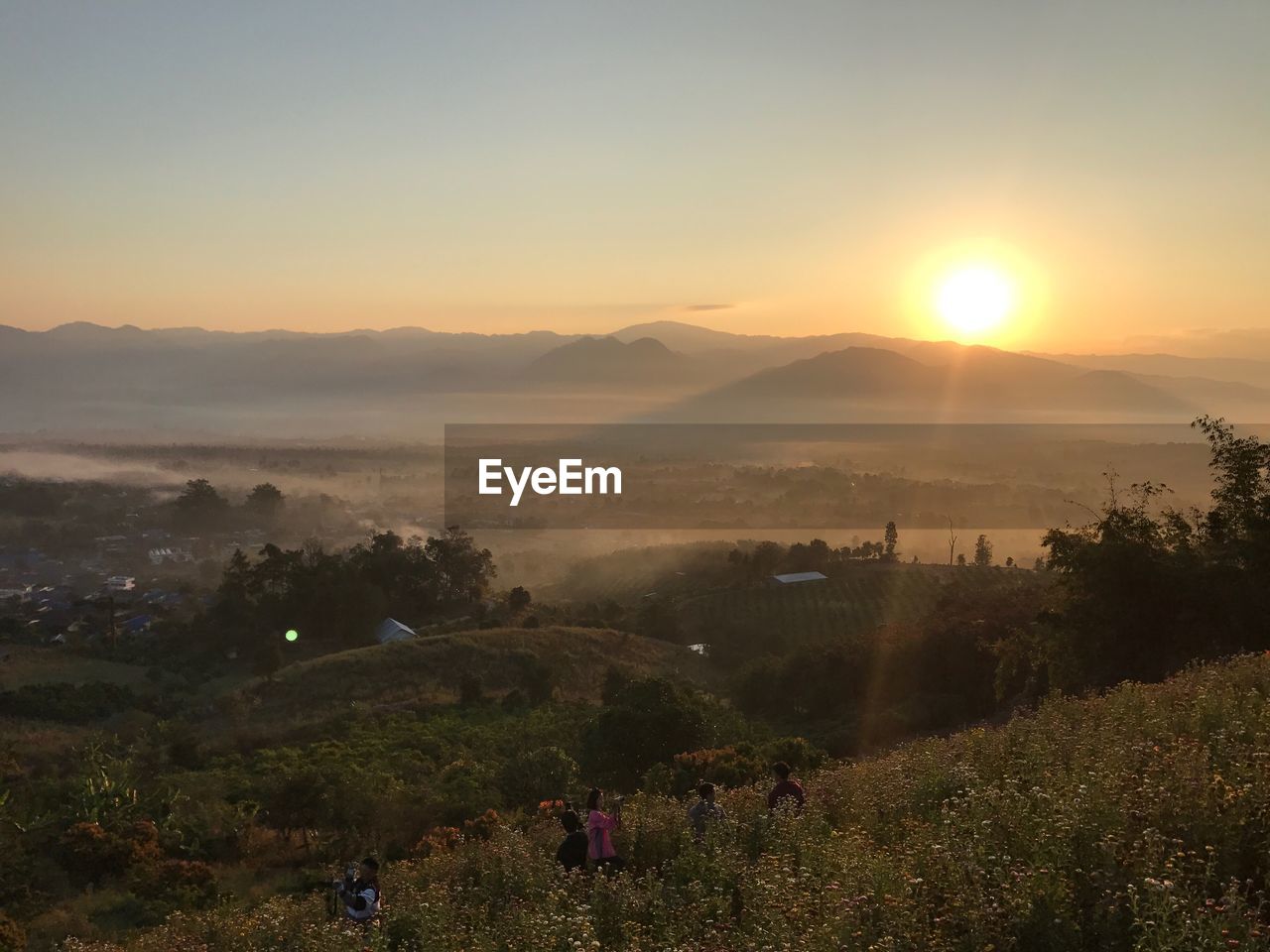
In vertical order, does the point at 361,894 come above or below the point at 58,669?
above

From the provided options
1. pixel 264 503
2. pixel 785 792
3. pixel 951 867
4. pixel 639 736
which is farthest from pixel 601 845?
pixel 264 503

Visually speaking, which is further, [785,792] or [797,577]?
[797,577]

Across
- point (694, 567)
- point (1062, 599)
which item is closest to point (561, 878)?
point (1062, 599)

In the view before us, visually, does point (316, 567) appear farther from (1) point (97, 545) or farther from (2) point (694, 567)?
(1) point (97, 545)

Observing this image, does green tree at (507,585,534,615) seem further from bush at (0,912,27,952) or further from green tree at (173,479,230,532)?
green tree at (173,479,230,532)

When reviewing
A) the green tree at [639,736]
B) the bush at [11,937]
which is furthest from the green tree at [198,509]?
the bush at [11,937]

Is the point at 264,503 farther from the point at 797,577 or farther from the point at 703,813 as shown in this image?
the point at 703,813

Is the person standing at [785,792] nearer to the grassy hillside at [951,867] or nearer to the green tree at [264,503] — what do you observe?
the grassy hillside at [951,867]
